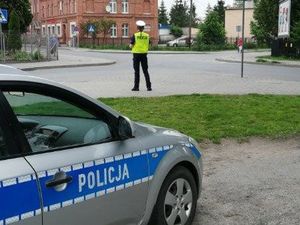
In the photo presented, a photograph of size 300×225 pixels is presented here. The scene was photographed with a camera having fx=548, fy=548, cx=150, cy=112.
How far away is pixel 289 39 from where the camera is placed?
123 feet

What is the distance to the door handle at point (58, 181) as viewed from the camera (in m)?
3.27

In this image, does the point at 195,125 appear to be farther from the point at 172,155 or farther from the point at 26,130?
the point at 26,130

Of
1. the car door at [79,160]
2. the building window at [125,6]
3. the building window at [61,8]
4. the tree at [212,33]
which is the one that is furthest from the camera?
the building window at [61,8]

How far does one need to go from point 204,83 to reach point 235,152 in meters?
10.6

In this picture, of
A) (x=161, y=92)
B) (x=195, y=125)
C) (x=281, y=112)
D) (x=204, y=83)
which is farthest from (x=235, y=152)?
(x=204, y=83)

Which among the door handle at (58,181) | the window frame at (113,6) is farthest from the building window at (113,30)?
the door handle at (58,181)

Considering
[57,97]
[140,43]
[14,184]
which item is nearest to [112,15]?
[140,43]

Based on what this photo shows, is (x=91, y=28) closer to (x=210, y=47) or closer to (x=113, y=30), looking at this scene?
(x=113, y=30)

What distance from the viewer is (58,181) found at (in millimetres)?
3322

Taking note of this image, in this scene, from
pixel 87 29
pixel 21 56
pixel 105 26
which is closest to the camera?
pixel 21 56

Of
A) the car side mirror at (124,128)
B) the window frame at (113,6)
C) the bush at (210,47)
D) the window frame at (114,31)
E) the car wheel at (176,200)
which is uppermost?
the window frame at (113,6)

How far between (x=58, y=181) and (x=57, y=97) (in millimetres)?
612

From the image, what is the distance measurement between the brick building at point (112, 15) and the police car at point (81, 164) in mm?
69716

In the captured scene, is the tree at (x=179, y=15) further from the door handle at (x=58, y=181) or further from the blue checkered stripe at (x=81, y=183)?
the door handle at (x=58, y=181)
